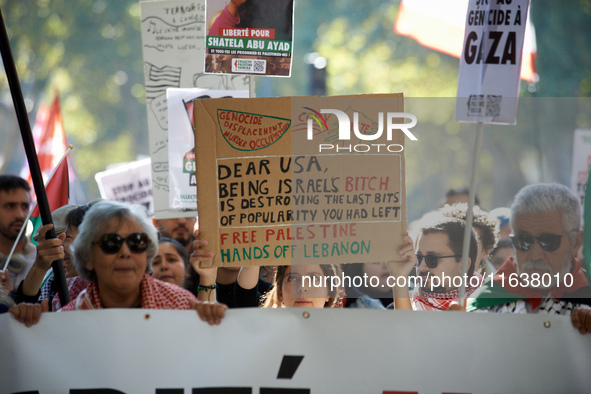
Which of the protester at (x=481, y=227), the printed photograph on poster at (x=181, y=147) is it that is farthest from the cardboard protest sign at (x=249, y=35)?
the protester at (x=481, y=227)

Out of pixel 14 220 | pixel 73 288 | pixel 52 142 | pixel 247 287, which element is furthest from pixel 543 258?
pixel 52 142

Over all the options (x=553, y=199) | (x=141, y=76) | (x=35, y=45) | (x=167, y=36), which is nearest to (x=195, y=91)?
(x=167, y=36)

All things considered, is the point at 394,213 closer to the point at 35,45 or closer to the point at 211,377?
the point at 211,377

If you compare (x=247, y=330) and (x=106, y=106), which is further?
(x=106, y=106)

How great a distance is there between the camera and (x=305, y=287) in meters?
3.59

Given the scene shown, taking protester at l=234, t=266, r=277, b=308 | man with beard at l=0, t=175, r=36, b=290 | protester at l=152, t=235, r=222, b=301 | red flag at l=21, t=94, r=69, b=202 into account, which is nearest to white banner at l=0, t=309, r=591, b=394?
protester at l=234, t=266, r=277, b=308

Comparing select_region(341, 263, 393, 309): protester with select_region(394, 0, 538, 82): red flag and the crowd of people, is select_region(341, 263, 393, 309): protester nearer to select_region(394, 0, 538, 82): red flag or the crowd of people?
the crowd of people

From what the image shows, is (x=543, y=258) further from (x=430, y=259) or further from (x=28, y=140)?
(x=28, y=140)

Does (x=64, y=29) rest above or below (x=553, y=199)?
above

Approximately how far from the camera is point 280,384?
3.12 metres

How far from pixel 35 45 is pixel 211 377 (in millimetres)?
20864

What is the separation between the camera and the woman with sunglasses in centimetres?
320

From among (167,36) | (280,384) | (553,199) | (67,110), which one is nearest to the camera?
(280,384)

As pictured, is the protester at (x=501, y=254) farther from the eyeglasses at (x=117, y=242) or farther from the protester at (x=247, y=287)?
the eyeglasses at (x=117, y=242)
